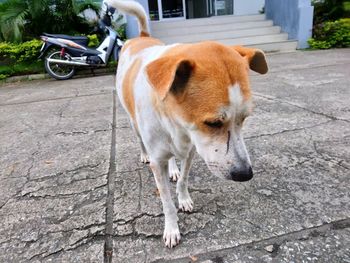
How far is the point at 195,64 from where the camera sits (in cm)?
153

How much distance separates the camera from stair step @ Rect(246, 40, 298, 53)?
9094 mm

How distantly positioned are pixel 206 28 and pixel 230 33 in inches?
31.7

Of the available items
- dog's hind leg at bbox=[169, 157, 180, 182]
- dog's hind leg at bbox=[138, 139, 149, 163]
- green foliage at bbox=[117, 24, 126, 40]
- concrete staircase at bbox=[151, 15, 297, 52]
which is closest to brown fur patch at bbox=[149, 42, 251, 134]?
dog's hind leg at bbox=[169, 157, 180, 182]

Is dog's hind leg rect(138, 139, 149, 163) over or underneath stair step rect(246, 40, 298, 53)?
underneath

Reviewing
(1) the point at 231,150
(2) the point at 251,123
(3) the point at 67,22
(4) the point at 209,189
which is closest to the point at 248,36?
(3) the point at 67,22

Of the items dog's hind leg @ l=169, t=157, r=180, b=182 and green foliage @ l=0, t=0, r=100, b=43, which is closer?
dog's hind leg @ l=169, t=157, r=180, b=182

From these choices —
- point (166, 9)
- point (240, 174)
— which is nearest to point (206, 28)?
point (166, 9)

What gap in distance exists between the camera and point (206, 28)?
984 centimetres

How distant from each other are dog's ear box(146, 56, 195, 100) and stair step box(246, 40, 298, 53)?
819 centimetres

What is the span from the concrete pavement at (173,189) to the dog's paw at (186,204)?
54 mm

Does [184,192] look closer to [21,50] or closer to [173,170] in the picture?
[173,170]

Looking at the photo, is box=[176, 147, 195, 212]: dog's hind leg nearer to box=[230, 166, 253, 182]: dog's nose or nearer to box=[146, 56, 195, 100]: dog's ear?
box=[230, 166, 253, 182]: dog's nose

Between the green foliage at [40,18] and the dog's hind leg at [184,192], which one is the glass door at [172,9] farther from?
the dog's hind leg at [184,192]

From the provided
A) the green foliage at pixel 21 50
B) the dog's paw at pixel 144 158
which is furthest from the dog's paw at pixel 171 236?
the green foliage at pixel 21 50
